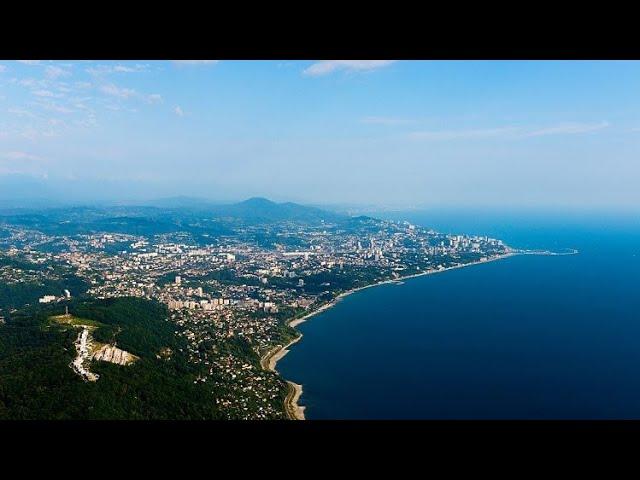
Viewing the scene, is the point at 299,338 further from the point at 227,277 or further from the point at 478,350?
the point at 227,277

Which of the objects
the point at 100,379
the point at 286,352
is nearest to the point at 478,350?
the point at 286,352

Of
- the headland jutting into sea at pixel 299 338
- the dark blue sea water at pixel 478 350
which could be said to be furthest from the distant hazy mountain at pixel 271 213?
the dark blue sea water at pixel 478 350

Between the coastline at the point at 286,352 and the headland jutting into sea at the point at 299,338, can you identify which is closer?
the coastline at the point at 286,352

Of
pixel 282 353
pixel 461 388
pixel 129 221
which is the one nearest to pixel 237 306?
pixel 282 353

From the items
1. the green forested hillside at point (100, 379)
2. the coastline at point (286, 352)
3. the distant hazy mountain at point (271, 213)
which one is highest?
the distant hazy mountain at point (271, 213)

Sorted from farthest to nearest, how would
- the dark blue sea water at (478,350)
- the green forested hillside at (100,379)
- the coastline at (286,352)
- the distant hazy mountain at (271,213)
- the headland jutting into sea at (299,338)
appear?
1. the distant hazy mountain at (271,213)
2. the dark blue sea water at (478,350)
3. the headland jutting into sea at (299,338)
4. the coastline at (286,352)
5. the green forested hillside at (100,379)

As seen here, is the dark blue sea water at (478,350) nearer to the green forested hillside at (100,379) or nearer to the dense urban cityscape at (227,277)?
the dense urban cityscape at (227,277)
